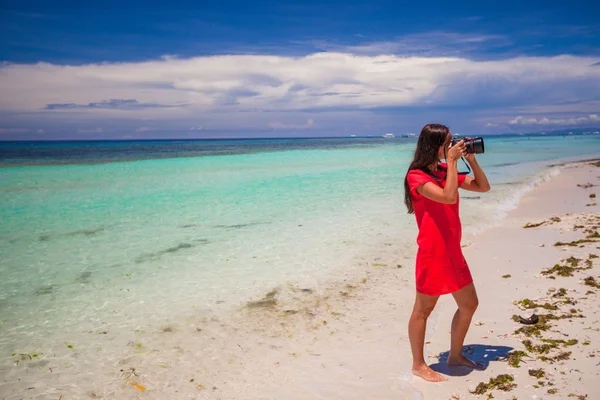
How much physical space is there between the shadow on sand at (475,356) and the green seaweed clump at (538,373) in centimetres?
36

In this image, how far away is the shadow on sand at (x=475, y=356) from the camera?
389 centimetres

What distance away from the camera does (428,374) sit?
12.5 ft

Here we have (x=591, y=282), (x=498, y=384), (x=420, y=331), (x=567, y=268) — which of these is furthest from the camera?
(x=567, y=268)

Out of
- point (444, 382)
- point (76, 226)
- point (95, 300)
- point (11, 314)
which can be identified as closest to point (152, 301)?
point (95, 300)

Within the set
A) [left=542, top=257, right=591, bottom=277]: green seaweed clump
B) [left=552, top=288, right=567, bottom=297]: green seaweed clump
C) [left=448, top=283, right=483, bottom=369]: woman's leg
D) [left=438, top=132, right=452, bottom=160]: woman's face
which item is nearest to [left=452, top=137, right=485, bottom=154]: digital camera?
[left=438, top=132, right=452, bottom=160]: woman's face

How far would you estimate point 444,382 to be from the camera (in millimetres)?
3744

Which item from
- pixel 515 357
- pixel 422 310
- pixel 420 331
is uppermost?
pixel 422 310

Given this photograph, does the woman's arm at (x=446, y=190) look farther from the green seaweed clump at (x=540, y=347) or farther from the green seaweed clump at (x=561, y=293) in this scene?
the green seaweed clump at (x=561, y=293)

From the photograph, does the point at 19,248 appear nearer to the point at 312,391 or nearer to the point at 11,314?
the point at 11,314

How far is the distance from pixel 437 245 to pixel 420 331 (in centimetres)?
81

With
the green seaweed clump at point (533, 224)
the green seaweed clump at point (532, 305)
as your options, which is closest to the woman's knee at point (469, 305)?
the green seaweed clump at point (532, 305)

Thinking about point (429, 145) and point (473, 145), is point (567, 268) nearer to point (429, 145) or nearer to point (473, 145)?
point (473, 145)

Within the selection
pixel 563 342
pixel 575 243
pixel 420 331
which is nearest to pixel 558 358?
pixel 563 342

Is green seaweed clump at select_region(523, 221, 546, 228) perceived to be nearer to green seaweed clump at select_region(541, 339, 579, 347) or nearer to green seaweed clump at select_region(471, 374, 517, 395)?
green seaweed clump at select_region(541, 339, 579, 347)
